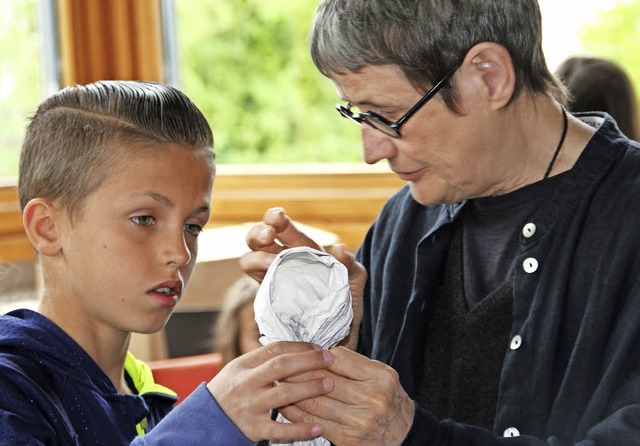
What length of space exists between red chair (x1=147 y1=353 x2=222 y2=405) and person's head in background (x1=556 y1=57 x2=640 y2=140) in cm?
131

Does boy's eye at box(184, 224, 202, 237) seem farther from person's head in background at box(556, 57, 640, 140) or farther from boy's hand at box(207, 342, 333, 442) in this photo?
person's head in background at box(556, 57, 640, 140)

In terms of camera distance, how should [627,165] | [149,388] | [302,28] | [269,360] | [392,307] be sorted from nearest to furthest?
[269,360], [627,165], [149,388], [392,307], [302,28]

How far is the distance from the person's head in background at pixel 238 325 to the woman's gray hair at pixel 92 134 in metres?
1.27

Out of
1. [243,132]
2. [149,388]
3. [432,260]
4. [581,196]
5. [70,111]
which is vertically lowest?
[243,132]

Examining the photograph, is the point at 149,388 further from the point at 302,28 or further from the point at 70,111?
the point at 302,28

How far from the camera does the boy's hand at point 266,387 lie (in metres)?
1.41

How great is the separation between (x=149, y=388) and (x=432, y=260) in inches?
22.5

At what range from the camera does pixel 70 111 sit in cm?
165

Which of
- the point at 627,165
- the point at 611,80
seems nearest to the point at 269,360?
the point at 627,165

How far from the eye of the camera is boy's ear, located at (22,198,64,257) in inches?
61.7

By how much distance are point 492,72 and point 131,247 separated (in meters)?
0.67

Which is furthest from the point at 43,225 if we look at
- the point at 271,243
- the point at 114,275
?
the point at 271,243

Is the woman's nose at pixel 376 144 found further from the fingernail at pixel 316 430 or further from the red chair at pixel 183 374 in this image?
the red chair at pixel 183 374

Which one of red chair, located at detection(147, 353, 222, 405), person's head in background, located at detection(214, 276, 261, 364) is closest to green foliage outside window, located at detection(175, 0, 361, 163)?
person's head in background, located at detection(214, 276, 261, 364)
